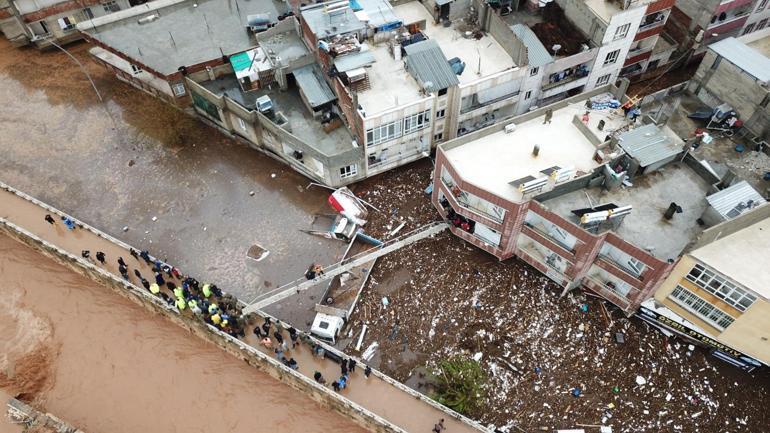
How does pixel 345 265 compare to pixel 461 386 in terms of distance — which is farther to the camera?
pixel 345 265

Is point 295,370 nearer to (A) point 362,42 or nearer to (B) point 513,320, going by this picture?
(B) point 513,320

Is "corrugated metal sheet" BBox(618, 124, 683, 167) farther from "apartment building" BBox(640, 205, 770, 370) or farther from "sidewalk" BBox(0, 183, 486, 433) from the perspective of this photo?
"sidewalk" BBox(0, 183, 486, 433)

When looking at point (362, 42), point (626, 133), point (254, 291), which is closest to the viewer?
point (626, 133)

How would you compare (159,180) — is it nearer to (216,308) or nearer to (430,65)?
(216,308)

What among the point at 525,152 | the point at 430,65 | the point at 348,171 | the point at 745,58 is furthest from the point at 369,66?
the point at 745,58

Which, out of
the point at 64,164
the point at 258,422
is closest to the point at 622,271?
the point at 258,422

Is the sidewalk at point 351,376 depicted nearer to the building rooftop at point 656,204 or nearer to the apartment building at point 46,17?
the building rooftop at point 656,204

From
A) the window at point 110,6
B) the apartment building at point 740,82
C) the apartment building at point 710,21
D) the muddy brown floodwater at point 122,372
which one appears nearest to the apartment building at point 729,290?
the apartment building at point 740,82
